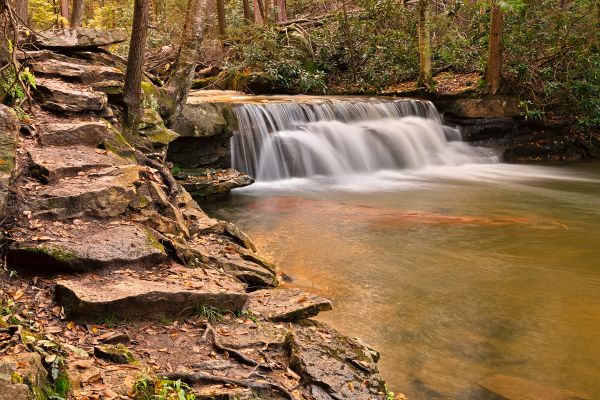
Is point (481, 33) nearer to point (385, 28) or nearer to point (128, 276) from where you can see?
point (385, 28)

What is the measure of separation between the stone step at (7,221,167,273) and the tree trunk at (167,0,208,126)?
17.4 feet

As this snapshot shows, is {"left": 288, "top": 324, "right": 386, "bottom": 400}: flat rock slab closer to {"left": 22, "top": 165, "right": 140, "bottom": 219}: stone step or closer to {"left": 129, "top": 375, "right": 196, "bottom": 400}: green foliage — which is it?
{"left": 129, "top": 375, "right": 196, "bottom": 400}: green foliage

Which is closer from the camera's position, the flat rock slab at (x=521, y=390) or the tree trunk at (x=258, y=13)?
the flat rock slab at (x=521, y=390)

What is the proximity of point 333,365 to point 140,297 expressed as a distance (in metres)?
1.52

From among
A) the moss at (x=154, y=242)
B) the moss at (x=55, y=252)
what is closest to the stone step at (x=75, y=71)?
the moss at (x=154, y=242)

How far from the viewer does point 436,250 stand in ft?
27.4

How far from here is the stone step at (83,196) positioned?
17.1 feet

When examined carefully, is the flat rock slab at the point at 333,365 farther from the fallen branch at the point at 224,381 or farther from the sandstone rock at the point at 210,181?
the sandstone rock at the point at 210,181

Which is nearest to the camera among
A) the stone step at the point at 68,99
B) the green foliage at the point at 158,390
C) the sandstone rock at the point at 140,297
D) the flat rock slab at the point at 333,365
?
the green foliage at the point at 158,390

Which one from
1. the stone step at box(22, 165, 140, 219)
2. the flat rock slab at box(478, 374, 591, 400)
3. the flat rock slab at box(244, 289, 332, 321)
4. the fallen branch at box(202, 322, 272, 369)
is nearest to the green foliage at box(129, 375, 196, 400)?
the fallen branch at box(202, 322, 272, 369)

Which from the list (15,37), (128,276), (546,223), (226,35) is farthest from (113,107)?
(226,35)

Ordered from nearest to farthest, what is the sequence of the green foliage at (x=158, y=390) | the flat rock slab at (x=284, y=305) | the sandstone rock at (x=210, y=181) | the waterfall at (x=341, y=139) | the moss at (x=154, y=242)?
1. the green foliage at (x=158, y=390)
2. the flat rock slab at (x=284, y=305)
3. the moss at (x=154, y=242)
4. the sandstone rock at (x=210, y=181)
5. the waterfall at (x=341, y=139)

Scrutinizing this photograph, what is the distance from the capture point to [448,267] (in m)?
Answer: 7.72

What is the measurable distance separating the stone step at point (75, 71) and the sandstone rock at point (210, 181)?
2669 millimetres
